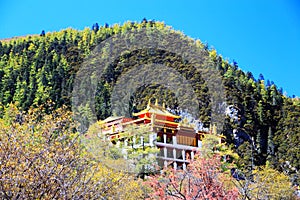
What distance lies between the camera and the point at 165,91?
55312mm

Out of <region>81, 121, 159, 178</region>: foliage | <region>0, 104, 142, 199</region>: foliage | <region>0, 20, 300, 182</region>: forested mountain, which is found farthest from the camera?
<region>0, 20, 300, 182</region>: forested mountain

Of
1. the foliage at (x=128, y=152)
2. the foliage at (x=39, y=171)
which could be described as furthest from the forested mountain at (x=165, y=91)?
the foliage at (x=39, y=171)

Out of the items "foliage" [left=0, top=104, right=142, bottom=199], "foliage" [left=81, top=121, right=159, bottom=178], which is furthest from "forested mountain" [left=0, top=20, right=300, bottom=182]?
"foliage" [left=0, top=104, right=142, bottom=199]

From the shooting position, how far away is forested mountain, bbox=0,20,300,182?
45.4 m

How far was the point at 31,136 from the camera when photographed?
13.1 m

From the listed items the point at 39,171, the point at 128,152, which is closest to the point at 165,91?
the point at 128,152

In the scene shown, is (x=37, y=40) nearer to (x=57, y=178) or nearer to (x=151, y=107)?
(x=151, y=107)

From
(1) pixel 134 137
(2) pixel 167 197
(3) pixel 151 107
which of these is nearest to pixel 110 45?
(3) pixel 151 107

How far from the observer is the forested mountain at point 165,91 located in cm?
4543

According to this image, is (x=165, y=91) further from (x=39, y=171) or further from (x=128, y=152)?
(x=39, y=171)

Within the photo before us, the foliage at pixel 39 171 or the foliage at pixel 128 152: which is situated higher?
the foliage at pixel 128 152

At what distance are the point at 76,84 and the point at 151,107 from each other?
838 inches

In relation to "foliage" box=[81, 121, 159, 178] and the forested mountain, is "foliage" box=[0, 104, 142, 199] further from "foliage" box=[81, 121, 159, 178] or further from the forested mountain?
the forested mountain

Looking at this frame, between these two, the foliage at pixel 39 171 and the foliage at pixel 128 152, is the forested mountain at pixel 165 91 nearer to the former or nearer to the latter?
the foliage at pixel 128 152
